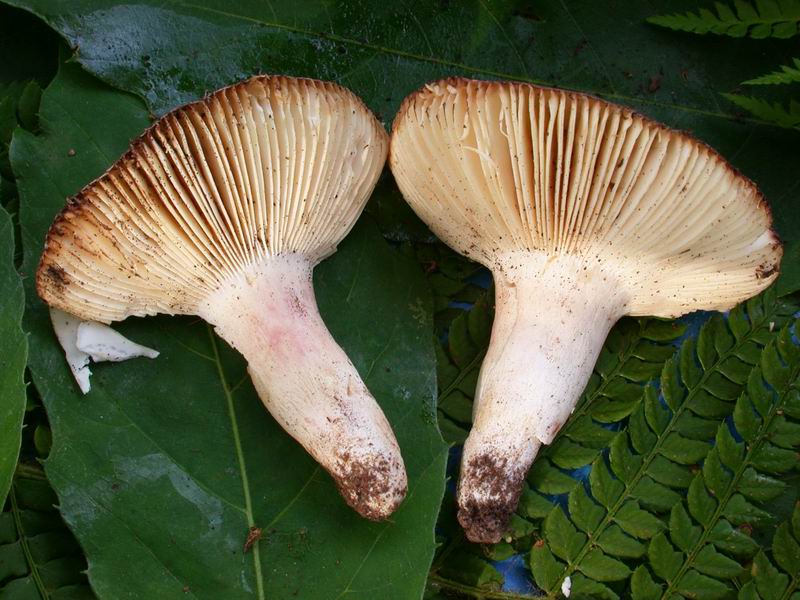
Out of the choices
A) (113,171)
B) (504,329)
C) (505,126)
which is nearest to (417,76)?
(505,126)

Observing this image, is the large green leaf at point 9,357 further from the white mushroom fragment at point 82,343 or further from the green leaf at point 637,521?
the green leaf at point 637,521

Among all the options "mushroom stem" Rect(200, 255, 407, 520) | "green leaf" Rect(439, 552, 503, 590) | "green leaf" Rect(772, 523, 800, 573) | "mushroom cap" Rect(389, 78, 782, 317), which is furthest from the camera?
"green leaf" Rect(439, 552, 503, 590)

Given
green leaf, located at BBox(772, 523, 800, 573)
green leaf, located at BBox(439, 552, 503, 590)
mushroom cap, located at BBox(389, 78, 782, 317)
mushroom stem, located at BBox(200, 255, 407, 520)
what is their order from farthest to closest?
green leaf, located at BBox(439, 552, 503, 590) → green leaf, located at BBox(772, 523, 800, 573) → mushroom stem, located at BBox(200, 255, 407, 520) → mushroom cap, located at BBox(389, 78, 782, 317)

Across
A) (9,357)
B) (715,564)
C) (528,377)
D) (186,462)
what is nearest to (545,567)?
(715,564)

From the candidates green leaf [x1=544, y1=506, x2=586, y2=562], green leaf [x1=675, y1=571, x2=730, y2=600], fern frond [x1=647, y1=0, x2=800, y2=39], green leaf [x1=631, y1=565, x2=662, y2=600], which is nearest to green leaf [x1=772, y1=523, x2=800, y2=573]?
green leaf [x1=675, y1=571, x2=730, y2=600]

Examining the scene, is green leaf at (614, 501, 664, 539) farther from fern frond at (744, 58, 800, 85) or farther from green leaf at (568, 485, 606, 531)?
fern frond at (744, 58, 800, 85)

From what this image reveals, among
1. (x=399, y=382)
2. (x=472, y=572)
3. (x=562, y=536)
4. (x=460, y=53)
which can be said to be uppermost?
(x=460, y=53)

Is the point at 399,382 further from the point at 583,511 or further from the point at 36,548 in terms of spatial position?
the point at 36,548
